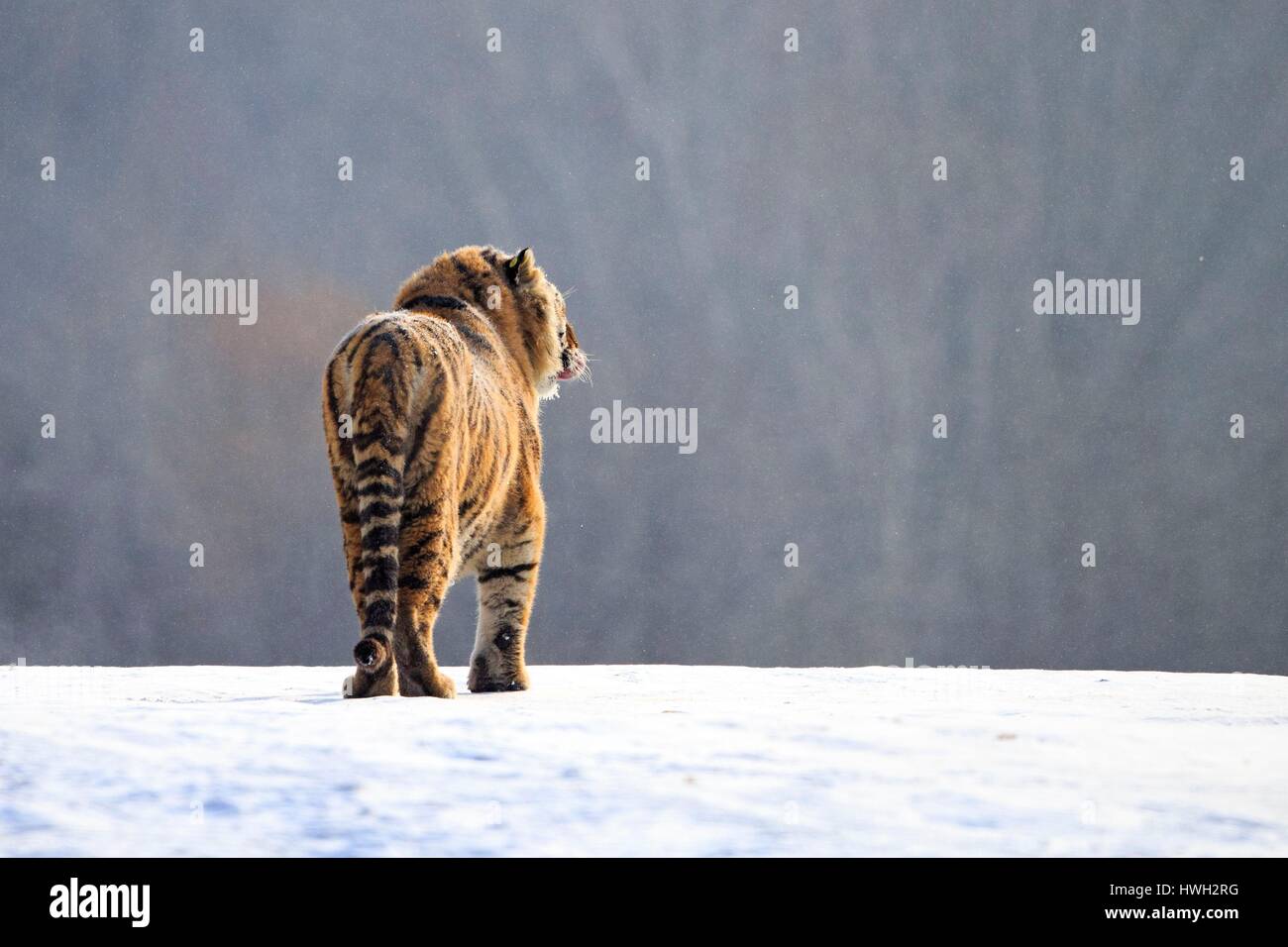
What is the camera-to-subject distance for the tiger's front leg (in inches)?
208

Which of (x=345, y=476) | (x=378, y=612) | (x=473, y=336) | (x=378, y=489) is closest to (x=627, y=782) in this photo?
(x=378, y=612)

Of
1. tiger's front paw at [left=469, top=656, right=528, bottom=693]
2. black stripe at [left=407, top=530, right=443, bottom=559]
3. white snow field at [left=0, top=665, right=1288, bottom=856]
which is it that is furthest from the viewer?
tiger's front paw at [left=469, top=656, right=528, bottom=693]

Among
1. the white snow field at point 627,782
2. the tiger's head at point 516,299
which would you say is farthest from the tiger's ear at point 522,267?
the white snow field at point 627,782

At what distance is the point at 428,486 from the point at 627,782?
2.04 meters

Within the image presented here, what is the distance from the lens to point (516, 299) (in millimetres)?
5867

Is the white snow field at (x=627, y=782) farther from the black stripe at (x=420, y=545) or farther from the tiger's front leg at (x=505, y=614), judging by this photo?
the tiger's front leg at (x=505, y=614)

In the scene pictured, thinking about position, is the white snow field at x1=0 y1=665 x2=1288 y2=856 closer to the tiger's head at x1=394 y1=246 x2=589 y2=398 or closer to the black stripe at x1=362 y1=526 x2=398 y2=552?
the black stripe at x1=362 y1=526 x2=398 y2=552

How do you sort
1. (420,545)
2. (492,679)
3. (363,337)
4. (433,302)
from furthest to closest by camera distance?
1. (433,302)
2. (492,679)
3. (363,337)
4. (420,545)

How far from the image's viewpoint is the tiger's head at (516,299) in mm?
5613

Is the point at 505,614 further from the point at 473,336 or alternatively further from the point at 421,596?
the point at 473,336

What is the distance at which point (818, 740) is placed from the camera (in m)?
2.96

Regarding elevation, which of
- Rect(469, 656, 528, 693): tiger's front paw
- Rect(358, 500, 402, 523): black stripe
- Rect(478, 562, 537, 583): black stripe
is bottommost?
Rect(469, 656, 528, 693): tiger's front paw

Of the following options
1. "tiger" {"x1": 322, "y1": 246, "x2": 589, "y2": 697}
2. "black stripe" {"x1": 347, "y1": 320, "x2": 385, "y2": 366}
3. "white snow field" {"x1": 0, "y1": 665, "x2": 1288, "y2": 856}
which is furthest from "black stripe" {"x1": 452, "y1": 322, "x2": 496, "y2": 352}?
"white snow field" {"x1": 0, "y1": 665, "x2": 1288, "y2": 856}

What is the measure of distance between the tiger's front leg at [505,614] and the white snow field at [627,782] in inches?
59.5
